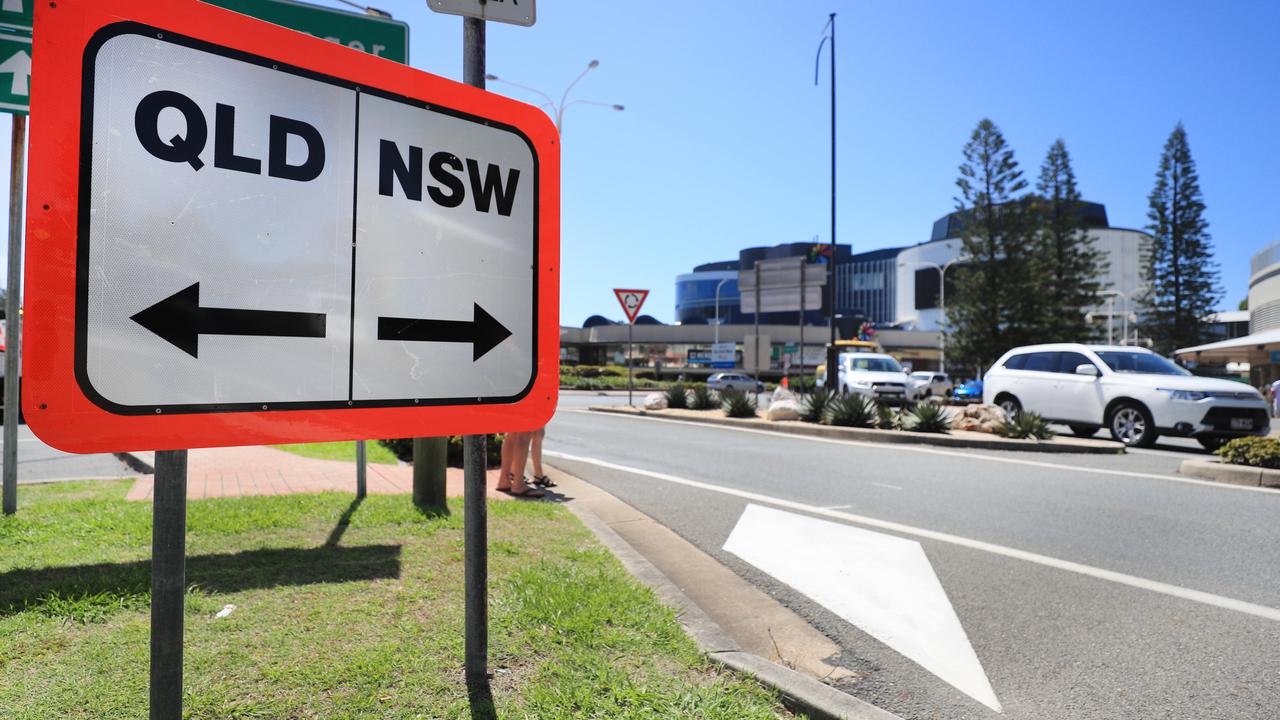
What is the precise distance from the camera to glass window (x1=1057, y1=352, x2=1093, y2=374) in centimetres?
1361

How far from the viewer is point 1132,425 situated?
12438 millimetres

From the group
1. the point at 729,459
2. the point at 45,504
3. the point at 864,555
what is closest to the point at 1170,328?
the point at 729,459

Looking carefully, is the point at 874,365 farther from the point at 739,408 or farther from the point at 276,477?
the point at 276,477

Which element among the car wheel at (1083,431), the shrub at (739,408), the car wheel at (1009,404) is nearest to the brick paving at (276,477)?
the shrub at (739,408)

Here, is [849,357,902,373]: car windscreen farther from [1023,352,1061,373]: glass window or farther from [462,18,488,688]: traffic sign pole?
[462,18,488,688]: traffic sign pole

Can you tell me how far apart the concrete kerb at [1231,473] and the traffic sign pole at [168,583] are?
1023 centimetres

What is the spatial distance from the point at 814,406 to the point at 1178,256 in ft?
170

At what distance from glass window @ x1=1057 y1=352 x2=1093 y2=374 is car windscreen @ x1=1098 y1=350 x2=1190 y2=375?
312 millimetres

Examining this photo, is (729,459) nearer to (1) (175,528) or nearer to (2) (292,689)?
(2) (292,689)

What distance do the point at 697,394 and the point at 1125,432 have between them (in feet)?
32.9

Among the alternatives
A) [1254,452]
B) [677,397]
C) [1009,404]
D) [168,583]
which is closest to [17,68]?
[168,583]

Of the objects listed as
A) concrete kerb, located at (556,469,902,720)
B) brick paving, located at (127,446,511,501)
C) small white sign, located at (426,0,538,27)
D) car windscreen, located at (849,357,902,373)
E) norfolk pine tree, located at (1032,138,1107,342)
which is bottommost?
concrete kerb, located at (556,469,902,720)

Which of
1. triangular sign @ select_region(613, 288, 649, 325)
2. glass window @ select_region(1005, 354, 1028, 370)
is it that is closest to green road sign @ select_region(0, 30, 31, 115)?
glass window @ select_region(1005, 354, 1028, 370)

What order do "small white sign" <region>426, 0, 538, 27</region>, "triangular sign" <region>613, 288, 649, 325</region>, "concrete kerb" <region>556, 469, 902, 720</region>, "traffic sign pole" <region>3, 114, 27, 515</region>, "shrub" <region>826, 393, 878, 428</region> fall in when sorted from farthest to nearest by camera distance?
"triangular sign" <region>613, 288, 649, 325</region> → "shrub" <region>826, 393, 878, 428</region> → "traffic sign pole" <region>3, 114, 27, 515</region> → "concrete kerb" <region>556, 469, 902, 720</region> → "small white sign" <region>426, 0, 538, 27</region>
